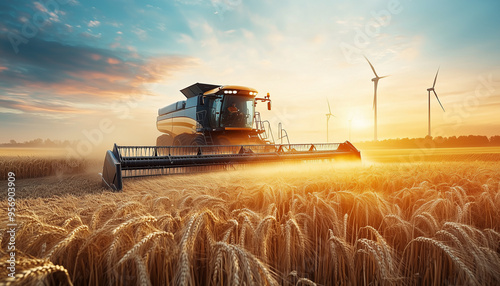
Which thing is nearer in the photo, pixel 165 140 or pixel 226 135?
pixel 226 135

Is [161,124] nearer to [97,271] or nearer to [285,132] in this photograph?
[285,132]

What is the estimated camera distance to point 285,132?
1171cm

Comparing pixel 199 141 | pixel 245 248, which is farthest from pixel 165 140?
pixel 245 248

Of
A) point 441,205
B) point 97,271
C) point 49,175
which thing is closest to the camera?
point 97,271

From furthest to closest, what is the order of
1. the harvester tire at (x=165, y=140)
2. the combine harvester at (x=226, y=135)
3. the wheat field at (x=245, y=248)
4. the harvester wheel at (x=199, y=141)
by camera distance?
the harvester tire at (x=165, y=140) < the harvester wheel at (x=199, y=141) < the combine harvester at (x=226, y=135) < the wheat field at (x=245, y=248)

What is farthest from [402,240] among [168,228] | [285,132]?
[285,132]

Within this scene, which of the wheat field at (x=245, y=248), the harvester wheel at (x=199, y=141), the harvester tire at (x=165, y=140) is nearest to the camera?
the wheat field at (x=245, y=248)

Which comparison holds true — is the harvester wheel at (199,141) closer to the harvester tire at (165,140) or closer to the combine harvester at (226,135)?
the combine harvester at (226,135)

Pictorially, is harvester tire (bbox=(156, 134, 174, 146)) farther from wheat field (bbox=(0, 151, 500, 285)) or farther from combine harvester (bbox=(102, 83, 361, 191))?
wheat field (bbox=(0, 151, 500, 285))

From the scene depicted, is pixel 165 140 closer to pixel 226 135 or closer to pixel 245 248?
pixel 226 135

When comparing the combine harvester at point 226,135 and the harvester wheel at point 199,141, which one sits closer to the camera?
the combine harvester at point 226,135

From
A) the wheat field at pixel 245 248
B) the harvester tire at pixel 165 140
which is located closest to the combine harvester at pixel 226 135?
the harvester tire at pixel 165 140

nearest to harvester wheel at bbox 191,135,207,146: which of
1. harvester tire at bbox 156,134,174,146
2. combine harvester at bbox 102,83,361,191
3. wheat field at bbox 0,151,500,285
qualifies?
combine harvester at bbox 102,83,361,191

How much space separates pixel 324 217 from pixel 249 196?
0.88 meters
